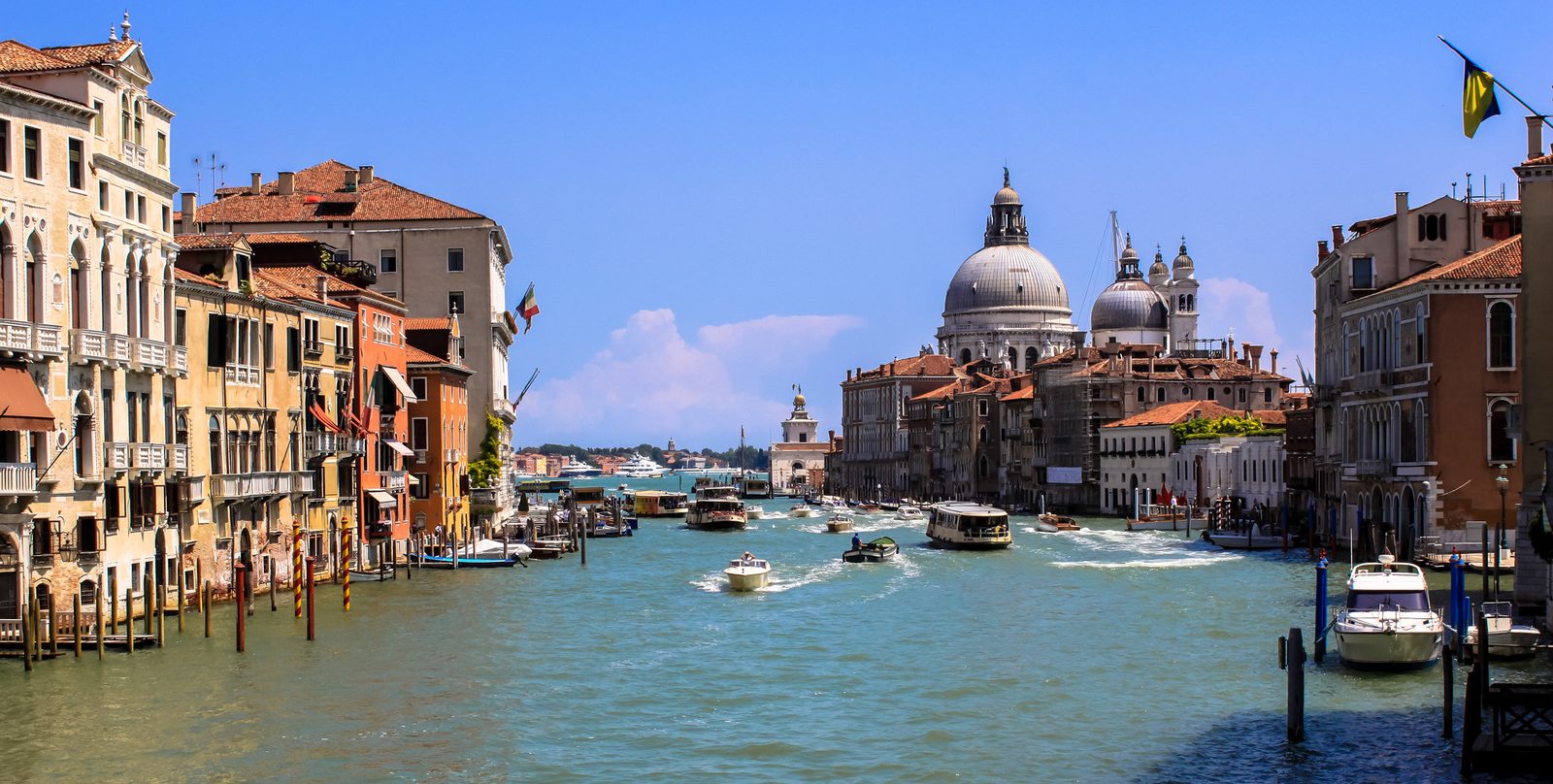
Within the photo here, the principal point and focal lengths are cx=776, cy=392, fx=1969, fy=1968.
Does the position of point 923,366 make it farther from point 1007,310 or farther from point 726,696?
point 726,696

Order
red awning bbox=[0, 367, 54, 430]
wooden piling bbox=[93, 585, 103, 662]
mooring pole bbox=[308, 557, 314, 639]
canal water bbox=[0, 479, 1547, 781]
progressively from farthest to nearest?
mooring pole bbox=[308, 557, 314, 639] → wooden piling bbox=[93, 585, 103, 662] → red awning bbox=[0, 367, 54, 430] → canal water bbox=[0, 479, 1547, 781]

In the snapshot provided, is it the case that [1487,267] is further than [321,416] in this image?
Yes

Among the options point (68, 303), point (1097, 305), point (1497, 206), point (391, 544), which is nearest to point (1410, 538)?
Result: point (1497, 206)

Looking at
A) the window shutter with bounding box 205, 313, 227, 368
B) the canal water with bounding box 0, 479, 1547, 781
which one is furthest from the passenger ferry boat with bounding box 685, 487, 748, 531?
the window shutter with bounding box 205, 313, 227, 368

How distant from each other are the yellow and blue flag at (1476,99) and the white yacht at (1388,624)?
18.9 feet

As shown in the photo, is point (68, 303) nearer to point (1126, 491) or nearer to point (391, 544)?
point (391, 544)

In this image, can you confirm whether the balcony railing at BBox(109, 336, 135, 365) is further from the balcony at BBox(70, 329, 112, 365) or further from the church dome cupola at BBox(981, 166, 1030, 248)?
the church dome cupola at BBox(981, 166, 1030, 248)

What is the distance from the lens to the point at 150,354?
88.1ft

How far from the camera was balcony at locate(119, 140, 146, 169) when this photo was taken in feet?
85.5

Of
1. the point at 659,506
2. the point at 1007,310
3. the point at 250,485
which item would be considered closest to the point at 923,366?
the point at 1007,310

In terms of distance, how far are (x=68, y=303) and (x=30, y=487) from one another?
97.0 inches

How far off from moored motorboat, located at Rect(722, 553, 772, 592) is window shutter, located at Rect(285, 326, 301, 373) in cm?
953

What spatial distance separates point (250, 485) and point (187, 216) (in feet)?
33.7

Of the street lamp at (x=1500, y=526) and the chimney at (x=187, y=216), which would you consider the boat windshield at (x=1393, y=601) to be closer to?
the street lamp at (x=1500, y=526)
